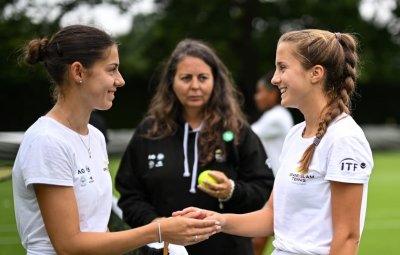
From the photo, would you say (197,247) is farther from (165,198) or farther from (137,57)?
(137,57)

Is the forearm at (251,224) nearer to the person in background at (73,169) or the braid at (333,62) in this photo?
the person in background at (73,169)

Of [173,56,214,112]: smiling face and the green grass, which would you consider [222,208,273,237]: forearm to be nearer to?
[173,56,214,112]: smiling face

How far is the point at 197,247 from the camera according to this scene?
464cm

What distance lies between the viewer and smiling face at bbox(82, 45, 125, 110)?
11.1ft

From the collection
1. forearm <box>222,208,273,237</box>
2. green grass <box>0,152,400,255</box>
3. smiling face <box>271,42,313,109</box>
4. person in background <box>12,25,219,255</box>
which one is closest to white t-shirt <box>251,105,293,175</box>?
green grass <box>0,152,400,255</box>

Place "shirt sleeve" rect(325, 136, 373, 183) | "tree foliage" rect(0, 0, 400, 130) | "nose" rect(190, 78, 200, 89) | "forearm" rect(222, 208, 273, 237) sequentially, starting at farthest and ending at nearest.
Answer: "tree foliage" rect(0, 0, 400, 130), "nose" rect(190, 78, 200, 89), "forearm" rect(222, 208, 273, 237), "shirt sleeve" rect(325, 136, 373, 183)

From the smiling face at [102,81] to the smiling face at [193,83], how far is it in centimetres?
141

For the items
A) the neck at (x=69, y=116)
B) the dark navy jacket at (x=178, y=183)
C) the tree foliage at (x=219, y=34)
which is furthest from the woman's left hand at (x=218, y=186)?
the tree foliage at (x=219, y=34)

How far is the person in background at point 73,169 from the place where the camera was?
3152mm

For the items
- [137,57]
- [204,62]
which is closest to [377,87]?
[137,57]

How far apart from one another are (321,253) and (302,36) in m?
1.03

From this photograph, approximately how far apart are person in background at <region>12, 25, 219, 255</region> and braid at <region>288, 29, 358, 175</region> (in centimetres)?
82

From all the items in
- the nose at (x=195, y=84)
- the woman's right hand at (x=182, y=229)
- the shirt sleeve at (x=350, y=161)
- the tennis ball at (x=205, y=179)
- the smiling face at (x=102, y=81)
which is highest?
the smiling face at (x=102, y=81)

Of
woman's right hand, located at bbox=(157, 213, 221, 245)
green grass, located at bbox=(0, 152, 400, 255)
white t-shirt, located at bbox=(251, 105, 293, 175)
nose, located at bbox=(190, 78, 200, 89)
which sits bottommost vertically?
green grass, located at bbox=(0, 152, 400, 255)
